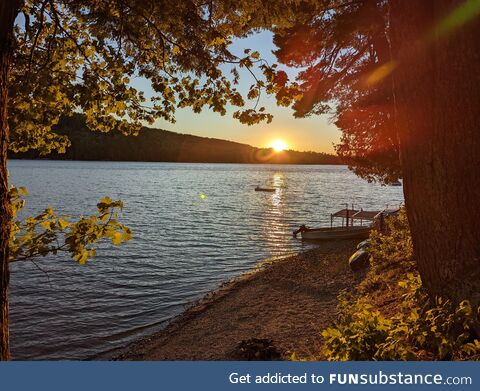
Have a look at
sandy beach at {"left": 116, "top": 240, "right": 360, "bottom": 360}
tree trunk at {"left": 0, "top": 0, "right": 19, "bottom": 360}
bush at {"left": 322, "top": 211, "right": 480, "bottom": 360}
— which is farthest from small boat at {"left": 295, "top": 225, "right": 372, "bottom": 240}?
tree trunk at {"left": 0, "top": 0, "right": 19, "bottom": 360}

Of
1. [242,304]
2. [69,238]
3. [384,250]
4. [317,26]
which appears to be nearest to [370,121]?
[317,26]

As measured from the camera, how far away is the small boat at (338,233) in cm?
3416

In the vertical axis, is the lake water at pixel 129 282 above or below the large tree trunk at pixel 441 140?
below

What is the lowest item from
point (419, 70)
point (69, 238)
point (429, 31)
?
point (69, 238)

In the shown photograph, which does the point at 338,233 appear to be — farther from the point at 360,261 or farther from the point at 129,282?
the point at 129,282

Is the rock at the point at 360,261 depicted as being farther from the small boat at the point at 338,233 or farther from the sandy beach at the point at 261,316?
the small boat at the point at 338,233

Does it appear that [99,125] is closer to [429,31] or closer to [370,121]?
[429,31]

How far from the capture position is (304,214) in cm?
5831

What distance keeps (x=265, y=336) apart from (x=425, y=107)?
414 inches

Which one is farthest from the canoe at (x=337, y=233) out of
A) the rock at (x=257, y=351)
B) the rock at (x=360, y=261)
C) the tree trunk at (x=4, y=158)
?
the tree trunk at (x=4, y=158)

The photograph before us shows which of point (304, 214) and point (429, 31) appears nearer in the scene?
point (429, 31)

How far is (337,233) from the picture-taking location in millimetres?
35688

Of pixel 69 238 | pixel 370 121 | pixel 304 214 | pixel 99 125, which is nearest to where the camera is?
pixel 69 238

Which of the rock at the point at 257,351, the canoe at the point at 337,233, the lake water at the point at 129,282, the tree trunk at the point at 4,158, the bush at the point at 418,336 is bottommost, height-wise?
the lake water at the point at 129,282
